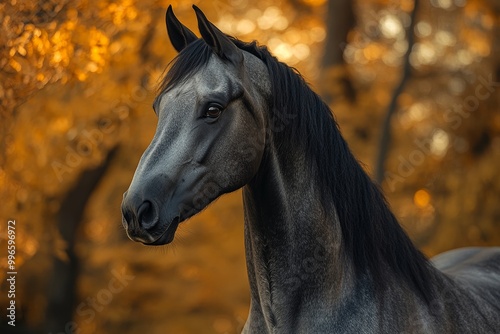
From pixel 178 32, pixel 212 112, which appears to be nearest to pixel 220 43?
pixel 212 112

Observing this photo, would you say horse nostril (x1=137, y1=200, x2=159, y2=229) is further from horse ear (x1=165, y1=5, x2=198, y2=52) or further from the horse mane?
horse ear (x1=165, y1=5, x2=198, y2=52)

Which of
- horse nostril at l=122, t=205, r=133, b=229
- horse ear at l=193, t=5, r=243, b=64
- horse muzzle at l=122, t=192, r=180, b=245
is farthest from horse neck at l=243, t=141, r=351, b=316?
horse nostril at l=122, t=205, r=133, b=229

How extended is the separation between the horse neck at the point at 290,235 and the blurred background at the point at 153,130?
2892mm

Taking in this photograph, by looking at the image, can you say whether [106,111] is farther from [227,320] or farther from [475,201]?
[475,201]

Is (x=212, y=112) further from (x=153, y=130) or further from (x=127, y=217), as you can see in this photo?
(x=153, y=130)

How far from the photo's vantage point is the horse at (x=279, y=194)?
355 cm

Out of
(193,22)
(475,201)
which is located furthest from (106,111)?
(475,201)

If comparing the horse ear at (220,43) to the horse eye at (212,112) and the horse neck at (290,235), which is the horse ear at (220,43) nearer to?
the horse eye at (212,112)

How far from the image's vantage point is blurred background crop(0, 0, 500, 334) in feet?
23.5

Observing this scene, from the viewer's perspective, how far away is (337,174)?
12.9 ft

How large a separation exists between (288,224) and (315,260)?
22 centimetres

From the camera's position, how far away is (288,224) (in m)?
3.80

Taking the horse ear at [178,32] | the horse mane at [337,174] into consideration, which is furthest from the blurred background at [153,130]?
the horse mane at [337,174]

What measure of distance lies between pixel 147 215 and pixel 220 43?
89 cm
